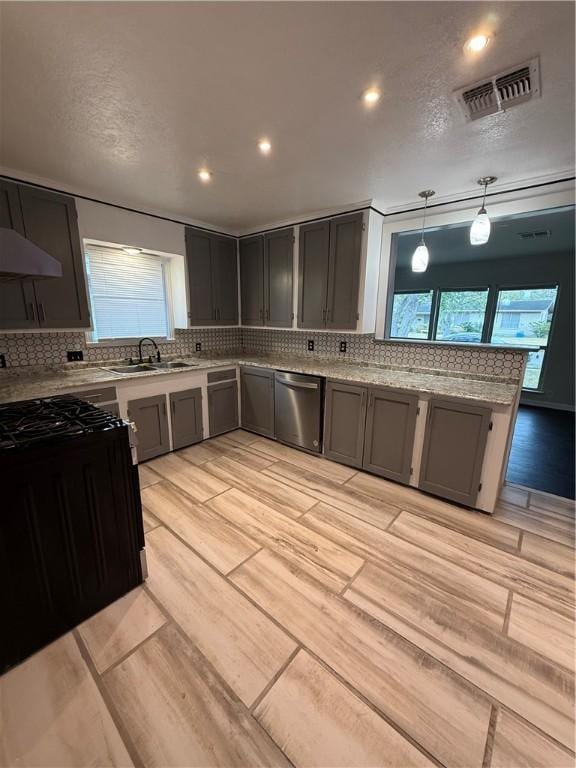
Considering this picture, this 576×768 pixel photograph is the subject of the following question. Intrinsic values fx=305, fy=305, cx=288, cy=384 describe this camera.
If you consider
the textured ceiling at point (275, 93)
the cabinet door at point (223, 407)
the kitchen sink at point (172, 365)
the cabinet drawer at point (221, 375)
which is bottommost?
the cabinet door at point (223, 407)

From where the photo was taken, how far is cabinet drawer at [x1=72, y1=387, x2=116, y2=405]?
257cm

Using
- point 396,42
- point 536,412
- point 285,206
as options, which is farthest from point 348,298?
point 536,412

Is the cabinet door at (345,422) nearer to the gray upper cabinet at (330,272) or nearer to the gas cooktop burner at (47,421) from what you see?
the gray upper cabinet at (330,272)

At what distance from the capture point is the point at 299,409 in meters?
3.38

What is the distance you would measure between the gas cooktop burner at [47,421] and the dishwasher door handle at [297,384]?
1944mm

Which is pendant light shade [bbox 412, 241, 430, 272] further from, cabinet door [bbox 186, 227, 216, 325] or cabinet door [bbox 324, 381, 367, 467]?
cabinet door [bbox 186, 227, 216, 325]

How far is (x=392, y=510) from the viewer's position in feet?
8.01

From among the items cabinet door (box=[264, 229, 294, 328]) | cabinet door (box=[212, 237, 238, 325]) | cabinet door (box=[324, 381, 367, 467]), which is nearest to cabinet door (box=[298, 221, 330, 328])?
cabinet door (box=[264, 229, 294, 328])

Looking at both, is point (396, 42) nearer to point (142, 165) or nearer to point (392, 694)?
point (142, 165)

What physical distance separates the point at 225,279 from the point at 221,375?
1317 millimetres

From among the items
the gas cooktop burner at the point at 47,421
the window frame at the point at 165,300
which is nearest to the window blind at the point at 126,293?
the window frame at the point at 165,300

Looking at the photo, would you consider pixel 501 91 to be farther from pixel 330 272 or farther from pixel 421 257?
pixel 330 272

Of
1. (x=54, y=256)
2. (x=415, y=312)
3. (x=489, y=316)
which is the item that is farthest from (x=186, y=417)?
(x=489, y=316)

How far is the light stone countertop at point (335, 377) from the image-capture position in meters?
2.33
